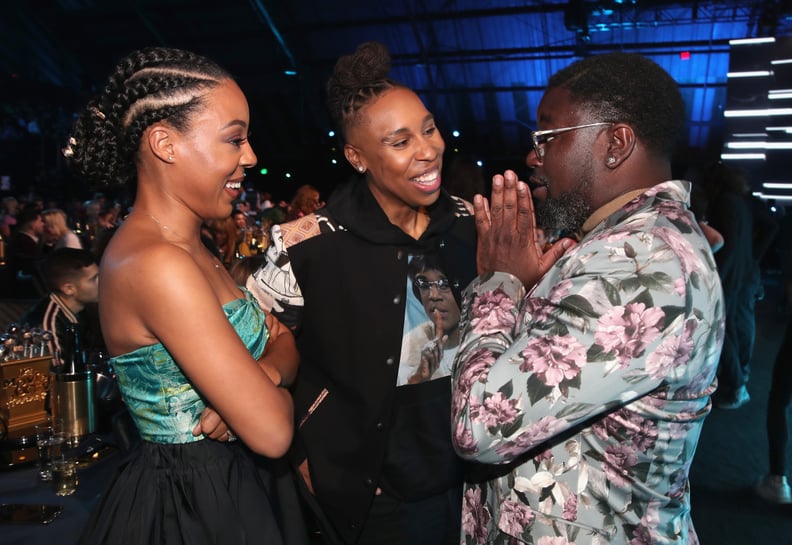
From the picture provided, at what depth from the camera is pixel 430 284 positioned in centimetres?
192

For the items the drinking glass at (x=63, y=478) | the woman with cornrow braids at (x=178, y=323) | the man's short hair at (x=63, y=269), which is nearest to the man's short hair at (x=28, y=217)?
the man's short hair at (x=63, y=269)

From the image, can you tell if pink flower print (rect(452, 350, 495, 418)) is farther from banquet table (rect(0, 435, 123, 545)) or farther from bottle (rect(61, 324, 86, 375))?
bottle (rect(61, 324, 86, 375))

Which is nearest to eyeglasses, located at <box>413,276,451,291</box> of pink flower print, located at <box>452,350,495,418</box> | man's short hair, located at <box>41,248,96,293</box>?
pink flower print, located at <box>452,350,495,418</box>

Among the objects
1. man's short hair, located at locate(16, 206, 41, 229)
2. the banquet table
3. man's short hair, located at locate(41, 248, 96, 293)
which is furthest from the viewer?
man's short hair, located at locate(16, 206, 41, 229)

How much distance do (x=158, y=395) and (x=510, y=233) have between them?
86 cm

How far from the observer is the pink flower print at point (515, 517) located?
1.22m

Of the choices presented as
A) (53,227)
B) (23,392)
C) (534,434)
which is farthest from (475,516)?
(53,227)

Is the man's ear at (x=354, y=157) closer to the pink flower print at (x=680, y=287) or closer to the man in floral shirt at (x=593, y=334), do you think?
the man in floral shirt at (x=593, y=334)

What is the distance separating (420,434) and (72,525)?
97 centimetres

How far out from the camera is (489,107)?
17750mm

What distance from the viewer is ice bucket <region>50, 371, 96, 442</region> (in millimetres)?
2076

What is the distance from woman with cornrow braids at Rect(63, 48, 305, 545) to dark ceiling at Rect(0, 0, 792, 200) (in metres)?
12.6

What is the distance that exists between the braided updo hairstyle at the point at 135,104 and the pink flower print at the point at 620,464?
113 cm

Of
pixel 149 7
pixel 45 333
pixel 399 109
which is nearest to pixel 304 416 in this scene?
pixel 399 109
